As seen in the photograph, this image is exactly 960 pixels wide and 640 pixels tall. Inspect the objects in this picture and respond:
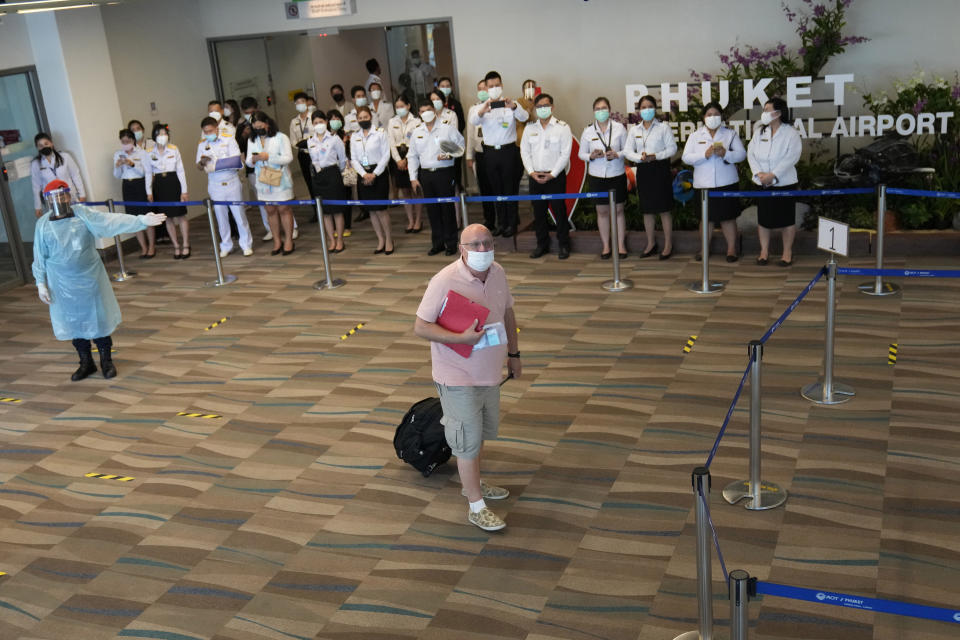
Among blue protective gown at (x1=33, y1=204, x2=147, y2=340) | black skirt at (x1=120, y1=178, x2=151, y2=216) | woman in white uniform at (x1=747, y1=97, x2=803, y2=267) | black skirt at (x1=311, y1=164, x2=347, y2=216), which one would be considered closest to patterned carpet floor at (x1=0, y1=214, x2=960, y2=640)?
woman in white uniform at (x1=747, y1=97, x2=803, y2=267)

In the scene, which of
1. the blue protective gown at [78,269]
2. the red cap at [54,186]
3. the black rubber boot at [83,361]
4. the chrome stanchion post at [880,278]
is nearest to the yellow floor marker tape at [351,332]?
the blue protective gown at [78,269]

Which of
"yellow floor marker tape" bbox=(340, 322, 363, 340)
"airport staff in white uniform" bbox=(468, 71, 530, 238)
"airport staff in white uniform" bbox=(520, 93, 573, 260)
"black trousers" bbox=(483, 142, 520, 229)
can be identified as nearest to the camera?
"yellow floor marker tape" bbox=(340, 322, 363, 340)

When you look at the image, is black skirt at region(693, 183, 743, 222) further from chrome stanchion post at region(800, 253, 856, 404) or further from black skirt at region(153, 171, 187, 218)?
black skirt at region(153, 171, 187, 218)

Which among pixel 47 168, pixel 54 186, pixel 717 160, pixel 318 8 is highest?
pixel 318 8

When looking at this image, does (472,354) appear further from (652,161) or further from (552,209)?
(552,209)

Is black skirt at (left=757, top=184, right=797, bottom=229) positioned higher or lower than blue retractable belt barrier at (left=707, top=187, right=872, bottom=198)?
lower

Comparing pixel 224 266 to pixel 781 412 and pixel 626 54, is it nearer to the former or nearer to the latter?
pixel 626 54

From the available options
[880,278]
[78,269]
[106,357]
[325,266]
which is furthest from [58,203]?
[880,278]

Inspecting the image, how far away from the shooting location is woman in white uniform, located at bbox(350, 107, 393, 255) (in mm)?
10961

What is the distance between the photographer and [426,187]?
1078 cm

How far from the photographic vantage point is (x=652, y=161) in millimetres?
9688

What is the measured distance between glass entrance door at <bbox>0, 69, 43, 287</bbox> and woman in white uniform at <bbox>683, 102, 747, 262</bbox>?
25.0 feet

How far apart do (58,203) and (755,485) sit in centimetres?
550

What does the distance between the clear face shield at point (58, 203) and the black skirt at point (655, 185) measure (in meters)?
5.30
